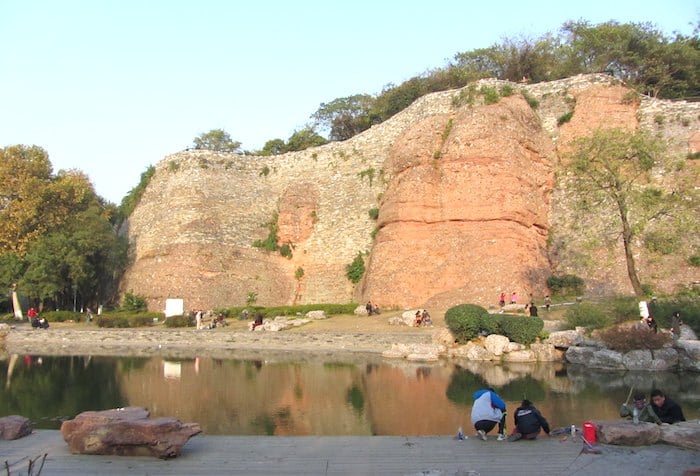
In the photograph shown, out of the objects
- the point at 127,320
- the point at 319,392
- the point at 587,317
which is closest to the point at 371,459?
the point at 319,392

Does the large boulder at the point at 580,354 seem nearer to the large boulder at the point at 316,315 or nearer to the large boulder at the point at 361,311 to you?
the large boulder at the point at 361,311

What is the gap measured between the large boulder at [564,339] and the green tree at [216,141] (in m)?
48.5

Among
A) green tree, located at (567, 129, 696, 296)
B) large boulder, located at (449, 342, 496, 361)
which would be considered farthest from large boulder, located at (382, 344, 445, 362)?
green tree, located at (567, 129, 696, 296)

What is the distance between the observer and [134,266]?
138 ft

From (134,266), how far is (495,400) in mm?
36273

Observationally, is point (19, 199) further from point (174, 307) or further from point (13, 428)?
point (13, 428)

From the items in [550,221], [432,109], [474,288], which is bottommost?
[474,288]

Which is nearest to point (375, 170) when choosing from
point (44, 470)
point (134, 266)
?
point (134, 266)

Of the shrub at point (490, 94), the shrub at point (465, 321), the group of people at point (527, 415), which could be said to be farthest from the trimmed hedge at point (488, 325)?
the shrub at point (490, 94)

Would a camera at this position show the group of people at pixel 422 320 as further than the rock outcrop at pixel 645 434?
Yes

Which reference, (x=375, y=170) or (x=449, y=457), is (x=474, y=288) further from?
(x=449, y=457)

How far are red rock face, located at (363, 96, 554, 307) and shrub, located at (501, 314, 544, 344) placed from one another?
23.9ft

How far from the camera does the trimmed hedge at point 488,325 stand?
71.1 feet

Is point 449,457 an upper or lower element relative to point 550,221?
lower
